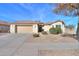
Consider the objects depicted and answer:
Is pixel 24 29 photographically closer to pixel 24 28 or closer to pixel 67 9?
pixel 24 28

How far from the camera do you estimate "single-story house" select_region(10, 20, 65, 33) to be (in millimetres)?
6156

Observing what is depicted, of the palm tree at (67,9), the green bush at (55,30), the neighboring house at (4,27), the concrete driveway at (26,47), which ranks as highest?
the palm tree at (67,9)

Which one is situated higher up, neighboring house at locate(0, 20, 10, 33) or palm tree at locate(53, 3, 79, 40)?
palm tree at locate(53, 3, 79, 40)

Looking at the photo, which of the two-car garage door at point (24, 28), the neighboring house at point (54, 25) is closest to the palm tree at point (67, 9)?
the neighboring house at point (54, 25)

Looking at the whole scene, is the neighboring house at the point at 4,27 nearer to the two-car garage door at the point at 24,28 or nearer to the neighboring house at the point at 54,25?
the two-car garage door at the point at 24,28

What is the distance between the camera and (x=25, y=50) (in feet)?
20.1

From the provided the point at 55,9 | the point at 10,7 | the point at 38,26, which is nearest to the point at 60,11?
the point at 55,9

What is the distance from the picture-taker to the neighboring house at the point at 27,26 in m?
6.18

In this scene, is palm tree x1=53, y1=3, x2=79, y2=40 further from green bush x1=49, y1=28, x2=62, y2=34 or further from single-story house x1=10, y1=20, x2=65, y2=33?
green bush x1=49, y1=28, x2=62, y2=34

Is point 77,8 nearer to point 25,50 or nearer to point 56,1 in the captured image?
point 56,1

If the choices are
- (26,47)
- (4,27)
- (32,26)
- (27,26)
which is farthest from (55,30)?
(4,27)

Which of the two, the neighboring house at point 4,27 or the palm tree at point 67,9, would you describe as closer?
the palm tree at point 67,9

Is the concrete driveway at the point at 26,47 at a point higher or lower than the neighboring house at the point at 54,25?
lower

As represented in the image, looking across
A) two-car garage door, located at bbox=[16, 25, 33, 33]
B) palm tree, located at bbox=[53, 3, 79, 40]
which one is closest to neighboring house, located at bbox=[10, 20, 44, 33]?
two-car garage door, located at bbox=[16, 25, 33, 33]
